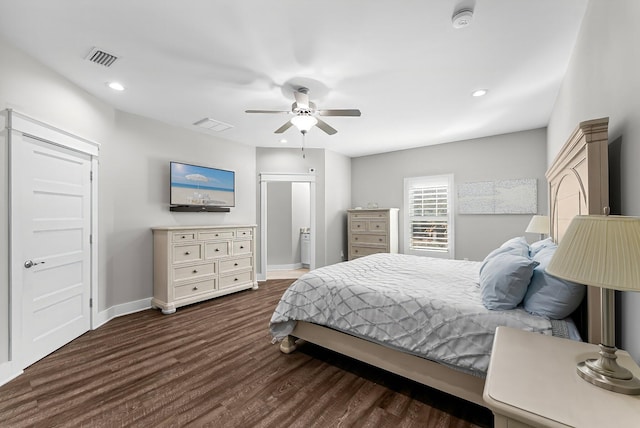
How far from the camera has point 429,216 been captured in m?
5.25

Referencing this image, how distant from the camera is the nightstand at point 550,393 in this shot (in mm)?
765

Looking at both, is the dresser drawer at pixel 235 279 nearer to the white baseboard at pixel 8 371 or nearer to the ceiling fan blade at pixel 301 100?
the white baseboard at pixel 8 371

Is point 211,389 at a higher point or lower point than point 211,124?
lower

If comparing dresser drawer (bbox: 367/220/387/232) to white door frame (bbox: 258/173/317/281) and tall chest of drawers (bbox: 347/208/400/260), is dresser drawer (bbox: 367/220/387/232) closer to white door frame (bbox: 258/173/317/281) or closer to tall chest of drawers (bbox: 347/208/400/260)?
tall chest of drawers (bbox: 347/208/400/260)

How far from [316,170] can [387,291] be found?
367cm

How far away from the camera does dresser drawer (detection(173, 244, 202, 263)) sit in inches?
145

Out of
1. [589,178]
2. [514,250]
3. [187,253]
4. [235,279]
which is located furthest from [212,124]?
[589,178]

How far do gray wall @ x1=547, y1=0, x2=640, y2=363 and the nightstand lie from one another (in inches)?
15.0

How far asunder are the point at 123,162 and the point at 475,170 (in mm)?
5436

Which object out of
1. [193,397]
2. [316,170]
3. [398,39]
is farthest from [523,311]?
[316,170]

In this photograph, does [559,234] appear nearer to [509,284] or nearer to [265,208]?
[509,284]

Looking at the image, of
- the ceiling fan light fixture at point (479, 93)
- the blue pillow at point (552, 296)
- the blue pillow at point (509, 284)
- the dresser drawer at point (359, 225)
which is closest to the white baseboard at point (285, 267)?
the dresser drawer at point (359, 225)

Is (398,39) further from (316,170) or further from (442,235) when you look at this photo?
(442,235)

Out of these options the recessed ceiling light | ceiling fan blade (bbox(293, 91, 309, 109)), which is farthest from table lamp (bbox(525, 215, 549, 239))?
the recessed ceiling light
